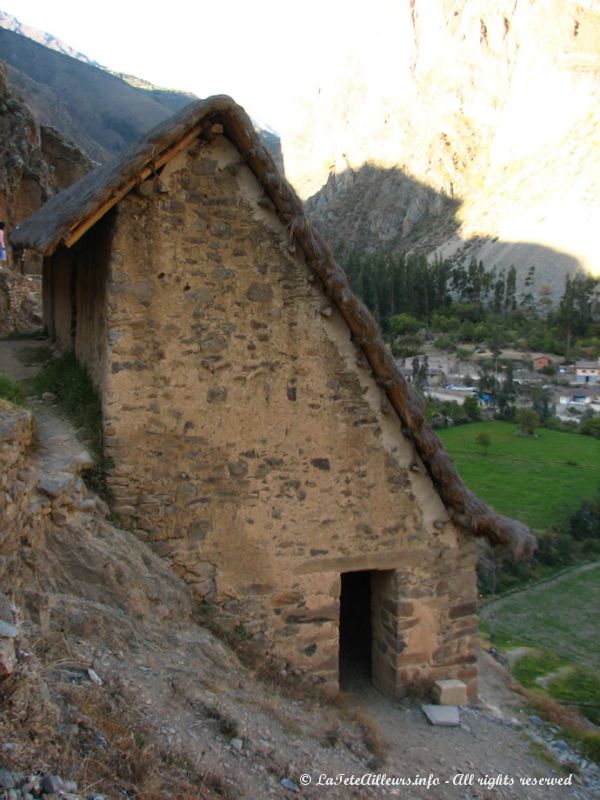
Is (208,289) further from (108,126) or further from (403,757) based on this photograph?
(108,126)

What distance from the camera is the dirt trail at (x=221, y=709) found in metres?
3.78

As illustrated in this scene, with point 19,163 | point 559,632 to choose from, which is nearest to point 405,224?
point 559,632

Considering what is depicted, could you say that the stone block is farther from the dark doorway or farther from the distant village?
the distant village

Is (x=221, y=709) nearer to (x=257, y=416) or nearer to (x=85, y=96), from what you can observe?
(x=257, y=416)

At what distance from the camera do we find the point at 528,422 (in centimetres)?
4588

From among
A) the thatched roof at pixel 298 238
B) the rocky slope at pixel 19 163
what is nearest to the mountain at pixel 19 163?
the rocky slope at pixel 19 163

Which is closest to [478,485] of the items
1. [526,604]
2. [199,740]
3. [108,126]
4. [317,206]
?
[526,604]

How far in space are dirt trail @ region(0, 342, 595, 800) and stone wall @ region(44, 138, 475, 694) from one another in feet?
1.61

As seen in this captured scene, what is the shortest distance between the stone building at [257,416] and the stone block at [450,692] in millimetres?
130

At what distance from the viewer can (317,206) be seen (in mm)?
132125

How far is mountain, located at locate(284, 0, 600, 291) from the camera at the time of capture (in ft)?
303

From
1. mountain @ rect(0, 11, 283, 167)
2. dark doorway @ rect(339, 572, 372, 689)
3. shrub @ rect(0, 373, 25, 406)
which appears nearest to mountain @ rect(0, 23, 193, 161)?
mountain @ rect(0, 11, 283, 167)

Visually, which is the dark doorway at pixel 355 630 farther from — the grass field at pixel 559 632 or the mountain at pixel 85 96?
the mountain at pixel 85 96

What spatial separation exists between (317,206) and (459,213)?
107 ft
